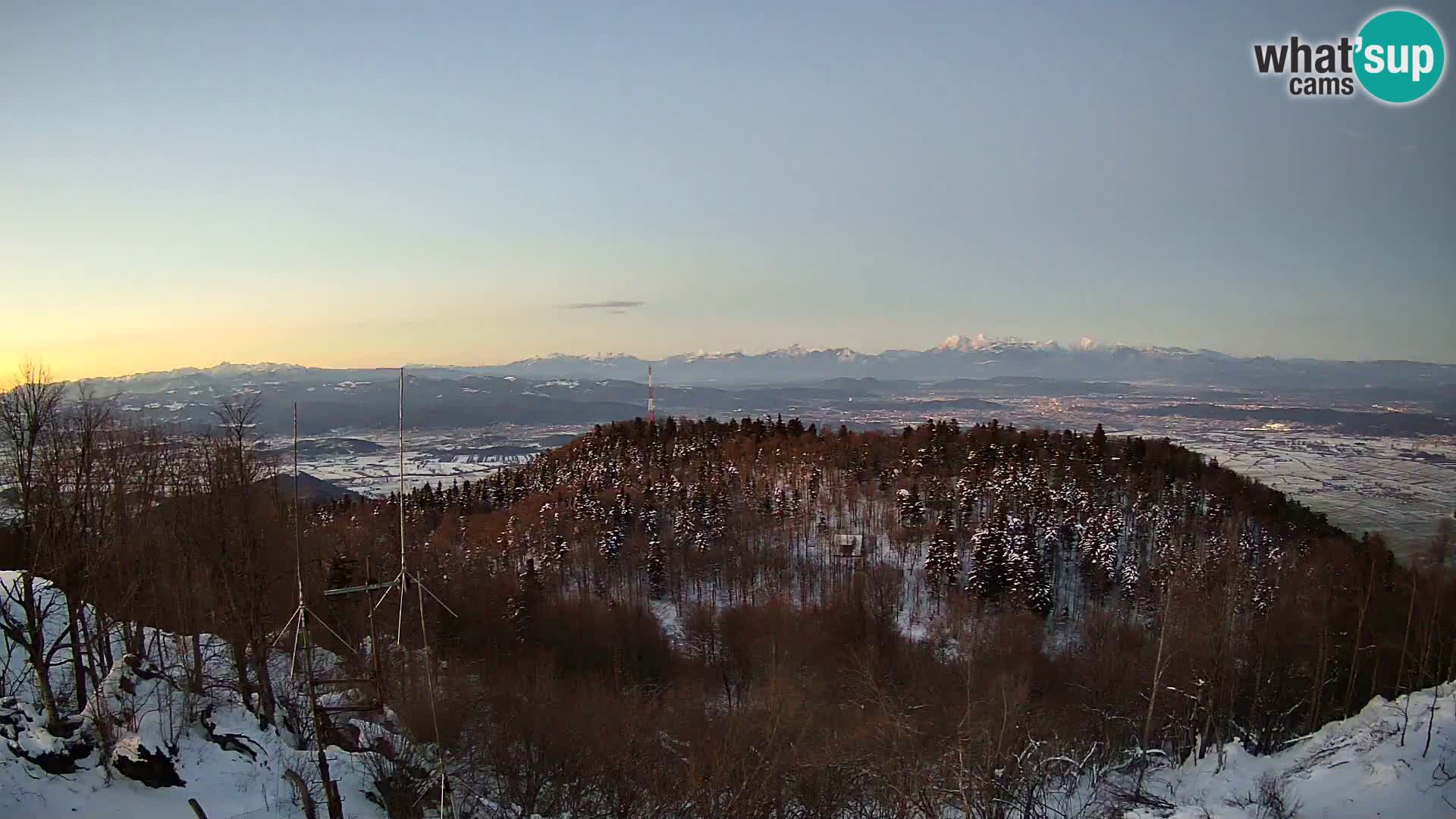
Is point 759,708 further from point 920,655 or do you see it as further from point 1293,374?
point 1293,374

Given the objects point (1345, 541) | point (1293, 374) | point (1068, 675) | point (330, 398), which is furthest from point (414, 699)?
point (1293, 374)

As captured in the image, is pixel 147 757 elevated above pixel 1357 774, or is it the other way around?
pixel 147 757

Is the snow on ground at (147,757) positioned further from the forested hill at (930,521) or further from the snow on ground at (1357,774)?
the forested hill at (930,521)

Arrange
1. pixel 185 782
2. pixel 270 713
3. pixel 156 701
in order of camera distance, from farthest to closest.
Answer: pixel 270 713
pixel 156 701
pixel 185 782

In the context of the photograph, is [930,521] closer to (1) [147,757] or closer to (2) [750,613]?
(2) [750,613]

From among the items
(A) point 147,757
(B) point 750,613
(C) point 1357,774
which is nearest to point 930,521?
(B) point 750,613

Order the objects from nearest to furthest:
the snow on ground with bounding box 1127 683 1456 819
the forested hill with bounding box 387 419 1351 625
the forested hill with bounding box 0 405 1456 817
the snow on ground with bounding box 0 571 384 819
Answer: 1. the snow on ground with bounding box 0 571 384 819
2. the snow on ground with bounding box 1127 683 1456 819
3. the forested hill with bounding box 0 405 1456 817
4. the forested hill with bounding box 387 419 1351 625

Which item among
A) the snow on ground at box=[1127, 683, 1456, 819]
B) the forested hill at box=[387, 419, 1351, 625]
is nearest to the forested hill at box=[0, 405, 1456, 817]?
the forested hill at box=[387, 419, 1351, 625]

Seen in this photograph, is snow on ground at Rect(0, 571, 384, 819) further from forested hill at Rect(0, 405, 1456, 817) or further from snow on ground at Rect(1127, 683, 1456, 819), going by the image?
snow on ground at Rect(1127, 683, 1456, 819)

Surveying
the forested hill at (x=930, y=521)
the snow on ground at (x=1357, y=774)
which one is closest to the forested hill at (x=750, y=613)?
the forested hill at (x=930, y=521)
